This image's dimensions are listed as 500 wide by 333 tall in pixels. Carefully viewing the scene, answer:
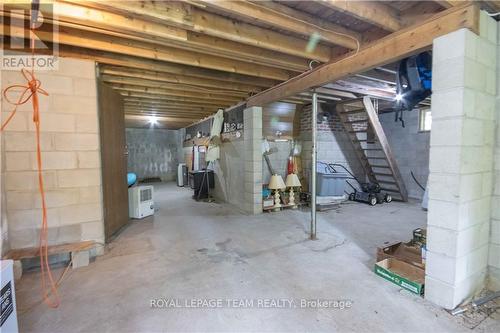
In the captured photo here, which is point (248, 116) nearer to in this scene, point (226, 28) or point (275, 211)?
point (275, 211)

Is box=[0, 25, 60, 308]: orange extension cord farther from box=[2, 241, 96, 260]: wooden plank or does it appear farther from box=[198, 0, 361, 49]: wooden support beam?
box=[198, 0, 361, 49]: wooden support beam

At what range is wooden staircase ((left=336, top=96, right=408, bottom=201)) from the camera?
5.29m

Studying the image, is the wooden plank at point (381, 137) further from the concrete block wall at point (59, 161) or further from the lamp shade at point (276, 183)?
the concrete block wall at point (59, 161)

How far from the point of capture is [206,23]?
2180mm

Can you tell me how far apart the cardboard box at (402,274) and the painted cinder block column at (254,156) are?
2639 millimetres

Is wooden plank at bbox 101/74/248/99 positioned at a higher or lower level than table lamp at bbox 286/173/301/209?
higher

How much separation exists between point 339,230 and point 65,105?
13.3ft

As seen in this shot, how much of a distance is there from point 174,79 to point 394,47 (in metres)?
2.84

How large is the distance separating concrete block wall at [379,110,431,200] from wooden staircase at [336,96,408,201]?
19.9 inches

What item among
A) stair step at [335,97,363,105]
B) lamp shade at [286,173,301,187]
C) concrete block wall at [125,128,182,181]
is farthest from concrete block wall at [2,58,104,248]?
concrete block wall at [125,128,182,181]

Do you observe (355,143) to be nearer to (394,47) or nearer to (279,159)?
(279,159)

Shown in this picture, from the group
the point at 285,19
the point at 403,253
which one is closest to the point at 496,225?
the point at 403,253

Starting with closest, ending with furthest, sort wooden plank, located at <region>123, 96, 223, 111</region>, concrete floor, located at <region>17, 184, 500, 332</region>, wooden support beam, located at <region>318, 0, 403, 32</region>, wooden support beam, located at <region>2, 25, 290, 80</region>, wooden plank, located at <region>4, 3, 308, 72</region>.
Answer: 1. concrete floor, located at <region>17, 184, 500, 332</region>
2. wooden support beam, located at <region>318, 0, 403, 32</region>
3. wooden plank, located at <region>4, 3, 308, 72</region>
4. wooden support beam, located at <region>2, 25, 290, 80</region>
5. wooden plank, located at <region>123, 96, 223, 111</region>

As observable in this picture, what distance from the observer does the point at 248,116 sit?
15.8 ft
